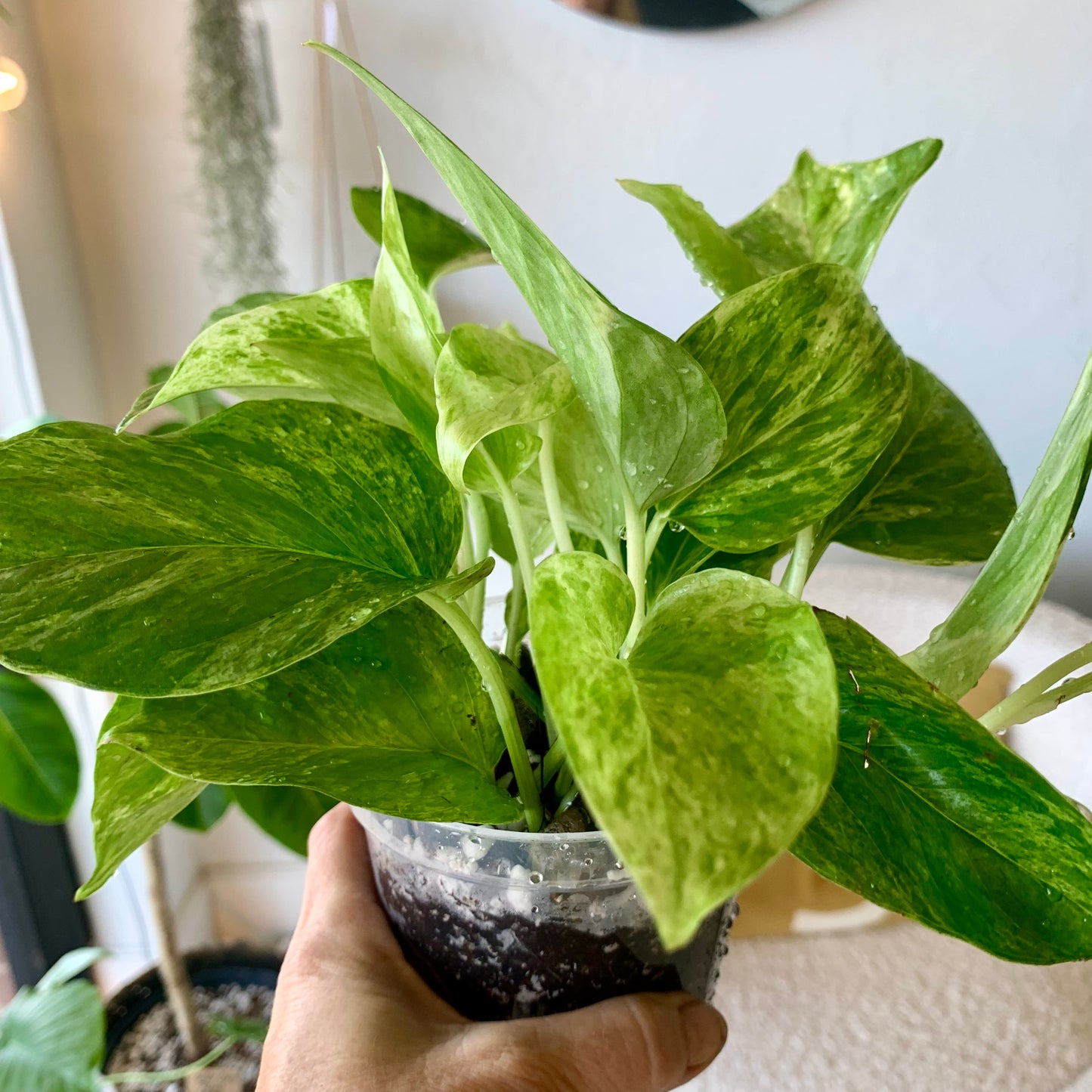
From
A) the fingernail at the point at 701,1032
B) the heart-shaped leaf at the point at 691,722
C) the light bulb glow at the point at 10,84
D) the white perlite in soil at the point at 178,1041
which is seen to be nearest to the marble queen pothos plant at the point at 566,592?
the heart-shaped leaf at the point at 691,722

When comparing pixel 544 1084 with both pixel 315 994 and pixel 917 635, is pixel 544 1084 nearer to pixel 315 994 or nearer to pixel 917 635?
pixel 315 994

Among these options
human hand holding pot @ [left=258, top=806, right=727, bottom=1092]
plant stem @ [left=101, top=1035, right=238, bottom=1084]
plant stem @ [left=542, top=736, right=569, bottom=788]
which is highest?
plant stem @ [left=542, top=736, right=569, bottom=788]

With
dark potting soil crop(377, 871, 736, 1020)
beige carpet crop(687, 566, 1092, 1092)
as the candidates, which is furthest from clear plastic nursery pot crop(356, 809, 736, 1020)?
beige carpet crop(687, 566, 1092, 1092)

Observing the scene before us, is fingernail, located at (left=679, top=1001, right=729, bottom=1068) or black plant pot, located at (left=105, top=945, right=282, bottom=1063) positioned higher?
fingernail, located at (left=679, top=1001, right=729, bottom=1068)

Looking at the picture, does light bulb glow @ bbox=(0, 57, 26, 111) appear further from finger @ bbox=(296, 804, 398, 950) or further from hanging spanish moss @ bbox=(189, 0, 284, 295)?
finger @ bbox=(296, 804, 398, 950)

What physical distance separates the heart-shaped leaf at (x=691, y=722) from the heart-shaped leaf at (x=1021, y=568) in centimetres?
9

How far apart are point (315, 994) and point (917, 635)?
593 mm

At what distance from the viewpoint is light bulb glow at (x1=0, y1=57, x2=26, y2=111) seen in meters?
0.80

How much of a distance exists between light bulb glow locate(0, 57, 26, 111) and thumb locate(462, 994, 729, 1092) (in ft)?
3.03

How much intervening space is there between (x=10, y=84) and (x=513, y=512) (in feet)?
2.70

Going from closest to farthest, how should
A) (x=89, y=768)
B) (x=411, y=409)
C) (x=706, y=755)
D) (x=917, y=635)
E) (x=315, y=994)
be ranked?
1. (x=706, y=755)
2. (x=411, y=409)
3. (x=315, y=994)
4. (x=917, y=635)
5. (x=89, y=768)

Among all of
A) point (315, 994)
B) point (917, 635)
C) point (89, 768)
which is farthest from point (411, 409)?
point (89, 768)

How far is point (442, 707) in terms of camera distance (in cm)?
31

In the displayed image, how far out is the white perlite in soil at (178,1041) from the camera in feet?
3.17
